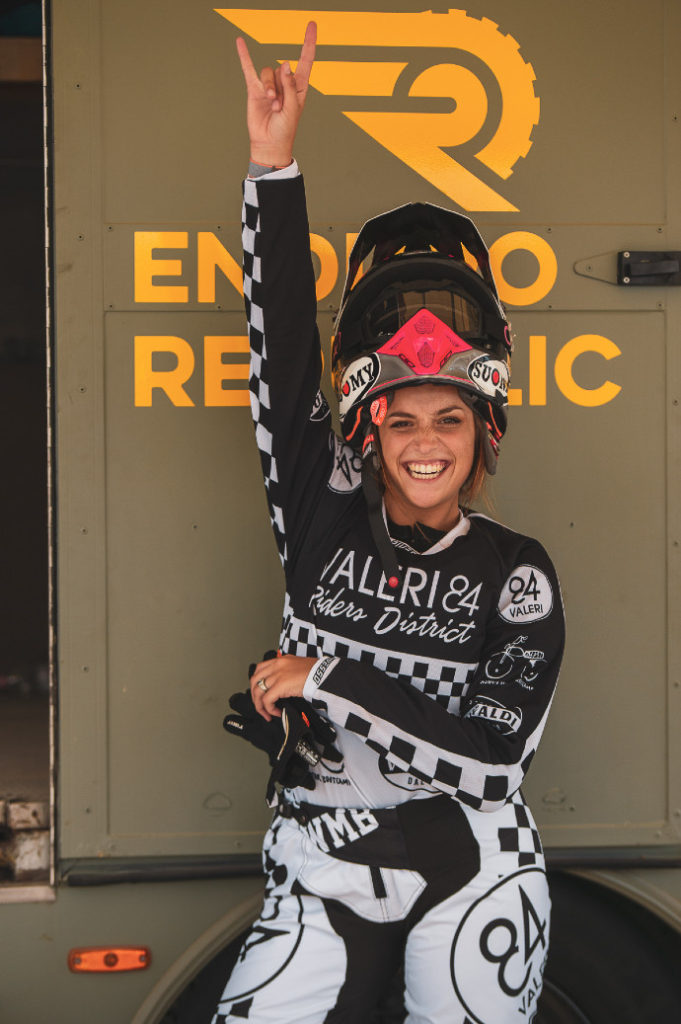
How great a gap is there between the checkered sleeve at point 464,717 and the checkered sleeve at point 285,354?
33 centimetres

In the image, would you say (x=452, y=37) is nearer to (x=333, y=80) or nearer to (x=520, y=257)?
(x=333, y=80)

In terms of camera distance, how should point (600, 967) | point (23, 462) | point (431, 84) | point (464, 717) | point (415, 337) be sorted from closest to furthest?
1. point (464, 717)
2. point (415, 337)
3. point (431, 84)
4. point (600, 967)
5. point (23, 462)

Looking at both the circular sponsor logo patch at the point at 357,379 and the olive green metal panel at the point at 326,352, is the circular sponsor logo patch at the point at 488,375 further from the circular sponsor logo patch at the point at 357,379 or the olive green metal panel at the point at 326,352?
the olive green metal panel at the point at 326,352

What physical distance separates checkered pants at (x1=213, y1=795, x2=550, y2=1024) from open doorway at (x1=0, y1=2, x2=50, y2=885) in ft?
2.35

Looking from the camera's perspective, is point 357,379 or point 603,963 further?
point 603,963

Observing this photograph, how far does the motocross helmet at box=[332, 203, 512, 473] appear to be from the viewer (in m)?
1.48

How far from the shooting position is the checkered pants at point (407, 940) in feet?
4.52

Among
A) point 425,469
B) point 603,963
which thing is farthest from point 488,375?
point 603,963

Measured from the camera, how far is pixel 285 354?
1493 millimetres

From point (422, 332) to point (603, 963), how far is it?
1.52 metres

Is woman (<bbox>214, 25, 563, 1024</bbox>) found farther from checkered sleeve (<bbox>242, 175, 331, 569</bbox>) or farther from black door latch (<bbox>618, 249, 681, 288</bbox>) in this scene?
black door latch (<bbox>618, 249, 681, 288</bbox>)

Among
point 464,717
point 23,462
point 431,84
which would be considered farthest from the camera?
point 23,462

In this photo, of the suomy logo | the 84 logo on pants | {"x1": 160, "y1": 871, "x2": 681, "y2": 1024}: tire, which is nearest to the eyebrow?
the suomy logo

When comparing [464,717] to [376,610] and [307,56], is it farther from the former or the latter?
[307,56]
